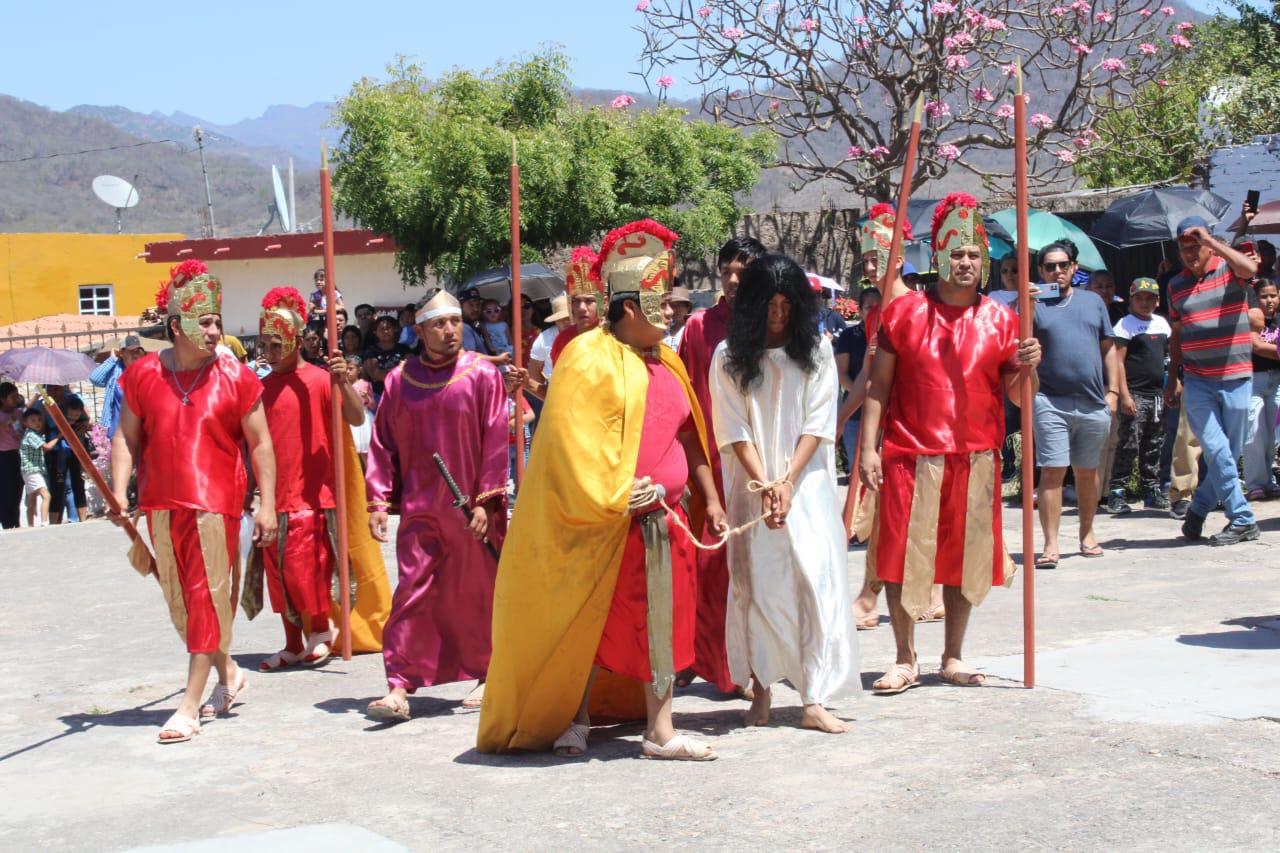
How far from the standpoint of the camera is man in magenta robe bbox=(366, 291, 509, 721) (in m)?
7.26

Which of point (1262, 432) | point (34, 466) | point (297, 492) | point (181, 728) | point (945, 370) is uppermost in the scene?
point (945, 370)

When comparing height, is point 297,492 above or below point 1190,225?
below

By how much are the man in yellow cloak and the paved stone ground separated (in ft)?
0.75

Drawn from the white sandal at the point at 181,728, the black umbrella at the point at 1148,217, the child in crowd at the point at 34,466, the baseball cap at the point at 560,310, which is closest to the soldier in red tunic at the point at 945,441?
the white sandal at the point at 181,728

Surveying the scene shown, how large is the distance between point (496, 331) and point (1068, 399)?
6.32 metres

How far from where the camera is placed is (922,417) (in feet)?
23.1

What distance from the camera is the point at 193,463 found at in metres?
7.14

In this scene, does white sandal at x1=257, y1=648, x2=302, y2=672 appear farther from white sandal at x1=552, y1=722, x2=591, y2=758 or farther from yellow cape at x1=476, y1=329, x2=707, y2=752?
white sandal at x1=552, y1=722, x2=591, y2=758

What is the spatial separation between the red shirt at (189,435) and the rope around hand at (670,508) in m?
2.23

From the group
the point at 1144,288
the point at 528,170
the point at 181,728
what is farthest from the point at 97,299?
the point at 181,728

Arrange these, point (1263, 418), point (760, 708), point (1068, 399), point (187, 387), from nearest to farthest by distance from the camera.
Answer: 1. point (760, 708)
2. point (187, 387)
3. point (1068, 399)
4. point (1263, 418)

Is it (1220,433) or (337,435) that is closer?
(337,435)

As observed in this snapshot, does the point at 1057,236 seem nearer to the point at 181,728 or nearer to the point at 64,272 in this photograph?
the point at 181,728

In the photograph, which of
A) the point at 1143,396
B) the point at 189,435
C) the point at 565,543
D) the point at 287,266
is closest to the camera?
the point at 565,543
